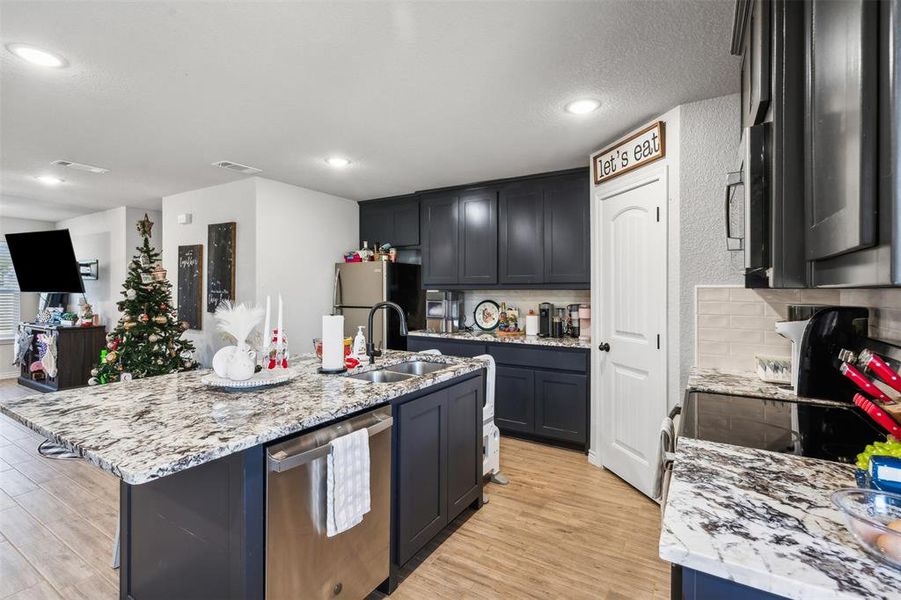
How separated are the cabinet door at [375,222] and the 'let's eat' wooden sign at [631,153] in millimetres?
2460

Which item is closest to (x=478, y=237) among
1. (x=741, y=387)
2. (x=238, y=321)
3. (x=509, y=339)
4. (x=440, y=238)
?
(x=440, y=238)

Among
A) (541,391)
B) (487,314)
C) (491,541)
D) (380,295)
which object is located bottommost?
(491,541)

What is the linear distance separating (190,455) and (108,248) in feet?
21.6

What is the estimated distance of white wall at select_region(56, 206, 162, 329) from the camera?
5746 millimetres

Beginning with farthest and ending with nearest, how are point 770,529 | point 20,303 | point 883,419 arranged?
point 20,303 → point 883,419 → point 770,529

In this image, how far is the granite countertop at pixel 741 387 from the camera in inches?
66.9

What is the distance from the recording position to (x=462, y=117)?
8.87ft

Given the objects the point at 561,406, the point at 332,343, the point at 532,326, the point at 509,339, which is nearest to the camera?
the point at 332,343

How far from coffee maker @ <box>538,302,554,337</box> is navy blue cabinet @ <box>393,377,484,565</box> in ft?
5.68

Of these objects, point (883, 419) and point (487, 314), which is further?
point (487, 314)

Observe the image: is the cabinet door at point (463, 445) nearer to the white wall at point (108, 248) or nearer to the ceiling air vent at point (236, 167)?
the ceiling air vent at point (236, 167)

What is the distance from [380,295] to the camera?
441 cm

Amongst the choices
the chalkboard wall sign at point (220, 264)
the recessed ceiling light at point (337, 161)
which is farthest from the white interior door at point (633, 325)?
the chalkboard wall sign at point (220, 264)

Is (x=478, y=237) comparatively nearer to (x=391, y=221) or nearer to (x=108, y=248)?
(x=391, y=221)
